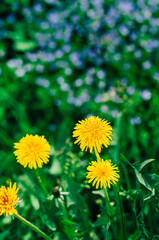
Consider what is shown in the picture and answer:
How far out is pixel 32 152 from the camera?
0.92 m

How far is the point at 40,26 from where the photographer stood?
10.3 feet

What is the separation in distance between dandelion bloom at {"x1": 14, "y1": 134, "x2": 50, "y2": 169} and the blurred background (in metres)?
1.02

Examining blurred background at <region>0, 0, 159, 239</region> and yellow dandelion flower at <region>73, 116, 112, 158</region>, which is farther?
blurred background at <region>0, 0, 159, 239</region>

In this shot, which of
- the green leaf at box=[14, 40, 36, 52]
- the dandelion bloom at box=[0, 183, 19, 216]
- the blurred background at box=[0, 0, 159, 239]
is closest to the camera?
the dandelion bloom at box=[0, 183, 19, 216]

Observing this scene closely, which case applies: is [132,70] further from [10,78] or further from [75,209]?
[75,209]

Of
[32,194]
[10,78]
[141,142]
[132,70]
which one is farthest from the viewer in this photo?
[10,78]

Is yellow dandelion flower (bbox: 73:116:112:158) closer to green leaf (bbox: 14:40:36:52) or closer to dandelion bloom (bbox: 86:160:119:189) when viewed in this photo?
dandelion bloom (bbox: 86:160:119:189)

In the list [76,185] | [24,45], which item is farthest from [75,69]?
[76,185]

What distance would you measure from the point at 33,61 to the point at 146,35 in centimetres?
122

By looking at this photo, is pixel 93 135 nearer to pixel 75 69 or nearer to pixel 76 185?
pixel 76 185

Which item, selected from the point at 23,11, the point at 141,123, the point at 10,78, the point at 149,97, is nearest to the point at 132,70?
the point at 149,97

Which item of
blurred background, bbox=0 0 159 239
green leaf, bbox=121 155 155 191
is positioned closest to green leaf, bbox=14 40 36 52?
blurred background, bbox=0 0 159 239

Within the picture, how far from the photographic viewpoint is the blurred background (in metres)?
2.24

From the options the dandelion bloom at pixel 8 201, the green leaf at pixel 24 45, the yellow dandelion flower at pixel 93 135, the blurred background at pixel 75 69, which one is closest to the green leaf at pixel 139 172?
the yellow dandelion flower at pixel 93 135
